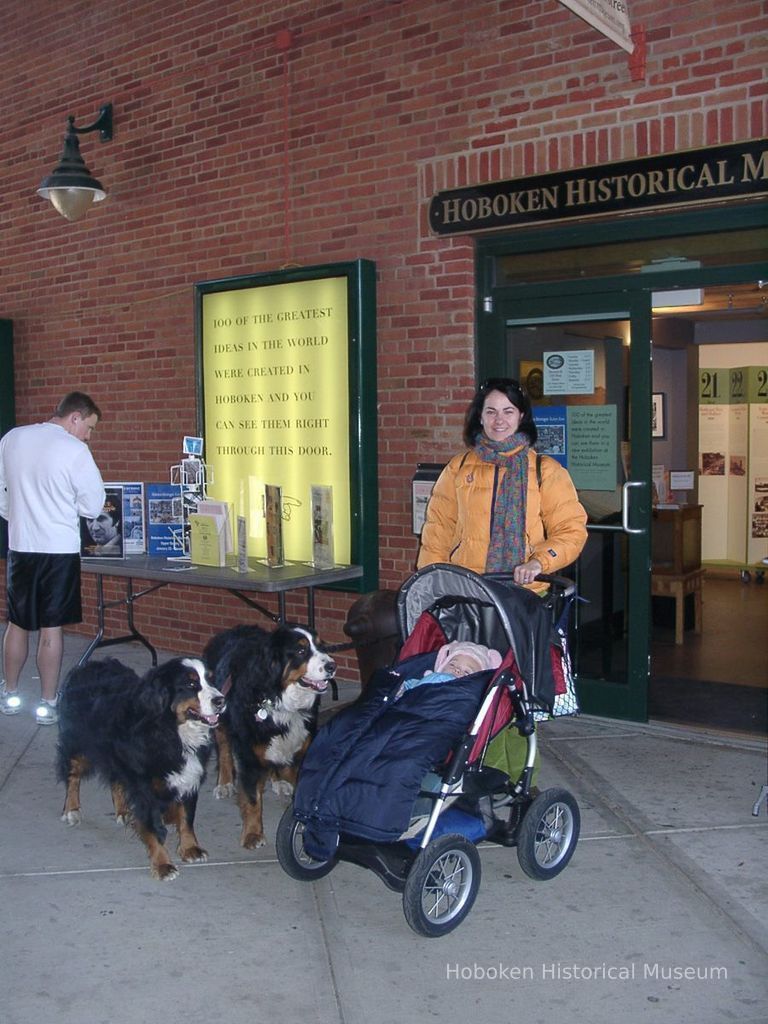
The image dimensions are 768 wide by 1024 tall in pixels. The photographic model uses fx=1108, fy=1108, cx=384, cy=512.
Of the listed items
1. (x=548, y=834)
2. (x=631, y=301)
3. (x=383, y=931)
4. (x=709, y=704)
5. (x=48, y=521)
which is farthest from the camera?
(x=709, y=704)

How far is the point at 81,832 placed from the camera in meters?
4.95

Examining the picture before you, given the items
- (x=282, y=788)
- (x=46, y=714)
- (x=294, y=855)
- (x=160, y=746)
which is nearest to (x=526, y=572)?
(x=294, y=855)

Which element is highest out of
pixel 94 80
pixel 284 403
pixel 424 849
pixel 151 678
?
pixel 94 80

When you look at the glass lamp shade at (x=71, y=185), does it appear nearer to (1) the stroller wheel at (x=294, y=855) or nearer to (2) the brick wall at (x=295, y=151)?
(2) the brick wall at (x=295, y=151)

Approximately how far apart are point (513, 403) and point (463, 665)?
1.21 meters

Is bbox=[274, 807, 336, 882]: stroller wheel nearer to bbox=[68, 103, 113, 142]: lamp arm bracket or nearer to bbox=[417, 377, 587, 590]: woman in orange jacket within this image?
bbox=[417, 377, 587, 590]: woman in orange jacket

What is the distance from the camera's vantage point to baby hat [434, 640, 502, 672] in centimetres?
419

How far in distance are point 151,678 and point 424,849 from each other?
1.35 metres

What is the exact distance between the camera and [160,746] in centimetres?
434

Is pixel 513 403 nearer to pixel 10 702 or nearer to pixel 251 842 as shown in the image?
pixel 251 842

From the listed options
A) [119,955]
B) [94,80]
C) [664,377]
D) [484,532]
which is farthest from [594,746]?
[664,377]

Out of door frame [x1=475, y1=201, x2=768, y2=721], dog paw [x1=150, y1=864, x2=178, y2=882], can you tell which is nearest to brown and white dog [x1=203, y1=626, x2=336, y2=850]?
dog paw [x1=150, y1=864, x2=178, y2=882]

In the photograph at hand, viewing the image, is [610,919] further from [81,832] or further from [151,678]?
[81,832]

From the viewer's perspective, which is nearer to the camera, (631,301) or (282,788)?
(282,788)
